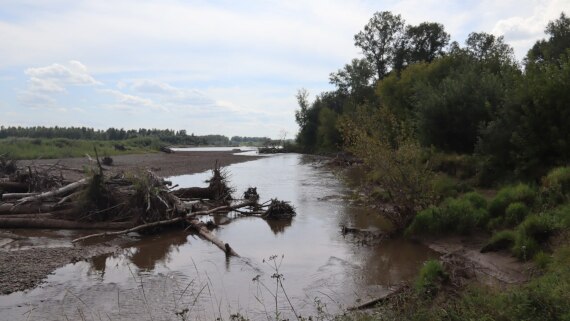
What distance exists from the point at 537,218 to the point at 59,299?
1024cm

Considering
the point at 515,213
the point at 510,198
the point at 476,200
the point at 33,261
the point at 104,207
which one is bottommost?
the point at 33,261

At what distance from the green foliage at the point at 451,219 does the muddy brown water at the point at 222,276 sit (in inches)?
27.9

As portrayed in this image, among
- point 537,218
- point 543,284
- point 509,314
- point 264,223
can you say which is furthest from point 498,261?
point 264,223

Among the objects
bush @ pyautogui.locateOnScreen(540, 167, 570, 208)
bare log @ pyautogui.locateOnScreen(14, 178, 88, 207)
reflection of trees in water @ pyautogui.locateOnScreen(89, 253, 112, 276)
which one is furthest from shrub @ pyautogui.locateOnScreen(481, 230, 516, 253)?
bare log @ pyautogui.locateOnScreen(14, 178, 88, 207)

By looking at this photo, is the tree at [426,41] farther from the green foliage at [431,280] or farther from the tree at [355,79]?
the green foliage at [431,280]

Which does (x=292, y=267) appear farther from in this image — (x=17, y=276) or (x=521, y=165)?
(x=521, y=165)

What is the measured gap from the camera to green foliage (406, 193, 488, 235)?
12953mm

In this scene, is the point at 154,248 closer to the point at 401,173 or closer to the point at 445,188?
the point at 401,173

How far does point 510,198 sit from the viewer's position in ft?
42.4

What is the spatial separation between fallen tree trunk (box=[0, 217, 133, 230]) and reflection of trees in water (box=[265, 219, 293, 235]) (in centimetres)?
496

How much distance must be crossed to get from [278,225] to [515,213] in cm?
814

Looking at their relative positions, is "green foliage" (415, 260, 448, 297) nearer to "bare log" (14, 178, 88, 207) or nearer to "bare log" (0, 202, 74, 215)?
"bare log" (14, 178, 88, 207)

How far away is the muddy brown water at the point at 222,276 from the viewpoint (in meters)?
8.30

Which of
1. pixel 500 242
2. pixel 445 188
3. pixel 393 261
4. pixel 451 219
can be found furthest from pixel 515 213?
pixel 445 188
